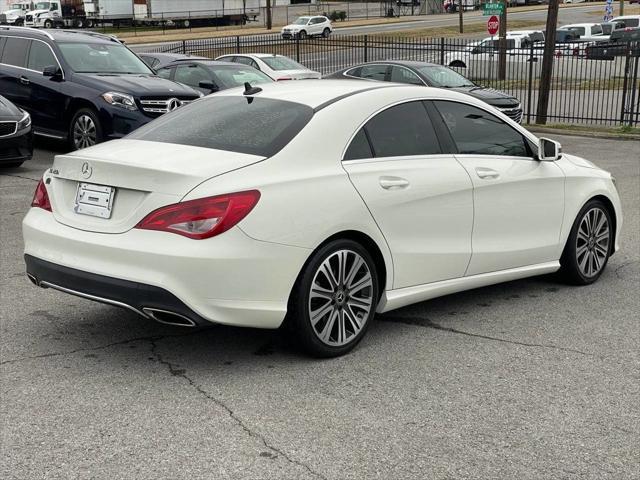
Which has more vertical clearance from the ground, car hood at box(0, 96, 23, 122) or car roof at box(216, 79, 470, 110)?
car roof at box(216, 79, 470, 110)

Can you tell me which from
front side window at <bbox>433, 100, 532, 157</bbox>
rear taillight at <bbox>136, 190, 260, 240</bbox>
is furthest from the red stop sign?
rear taillight at <bbox>136, 190, 260, 240</bbox>

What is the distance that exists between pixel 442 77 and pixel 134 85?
7.79 m

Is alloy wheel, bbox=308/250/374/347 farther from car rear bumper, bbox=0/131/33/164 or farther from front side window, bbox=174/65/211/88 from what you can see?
front side window, bbox=174/65/211/88

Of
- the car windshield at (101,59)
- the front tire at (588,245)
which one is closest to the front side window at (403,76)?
the car windshield at (101,59)

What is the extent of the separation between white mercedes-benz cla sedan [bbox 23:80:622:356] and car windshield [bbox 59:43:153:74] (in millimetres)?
8302

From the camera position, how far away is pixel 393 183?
5332mm

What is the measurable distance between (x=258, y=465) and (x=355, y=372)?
4.13 feet

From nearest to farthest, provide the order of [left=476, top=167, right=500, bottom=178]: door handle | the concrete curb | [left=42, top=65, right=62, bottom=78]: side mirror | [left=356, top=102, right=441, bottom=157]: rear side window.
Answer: [left=356, top=102, right=441, bottom=157]: rear side window, [left=476, top=167, right=500, bottom=178]: door handle, [left=42, top=65, right=62, bottom=78]: side mirror, the concrete curb

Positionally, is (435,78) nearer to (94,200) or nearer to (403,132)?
(403,132)

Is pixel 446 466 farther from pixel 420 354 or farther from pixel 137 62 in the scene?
pixel 137 62

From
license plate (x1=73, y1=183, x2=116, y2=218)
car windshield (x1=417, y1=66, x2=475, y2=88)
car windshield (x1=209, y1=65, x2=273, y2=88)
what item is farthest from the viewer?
car windshield (x1=417, y1=66, x2=475, y2=88)

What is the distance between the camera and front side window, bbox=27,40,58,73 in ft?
45.1

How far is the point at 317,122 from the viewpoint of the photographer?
204 inches

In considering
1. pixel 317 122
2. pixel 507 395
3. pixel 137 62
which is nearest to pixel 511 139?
pixel 317 122
